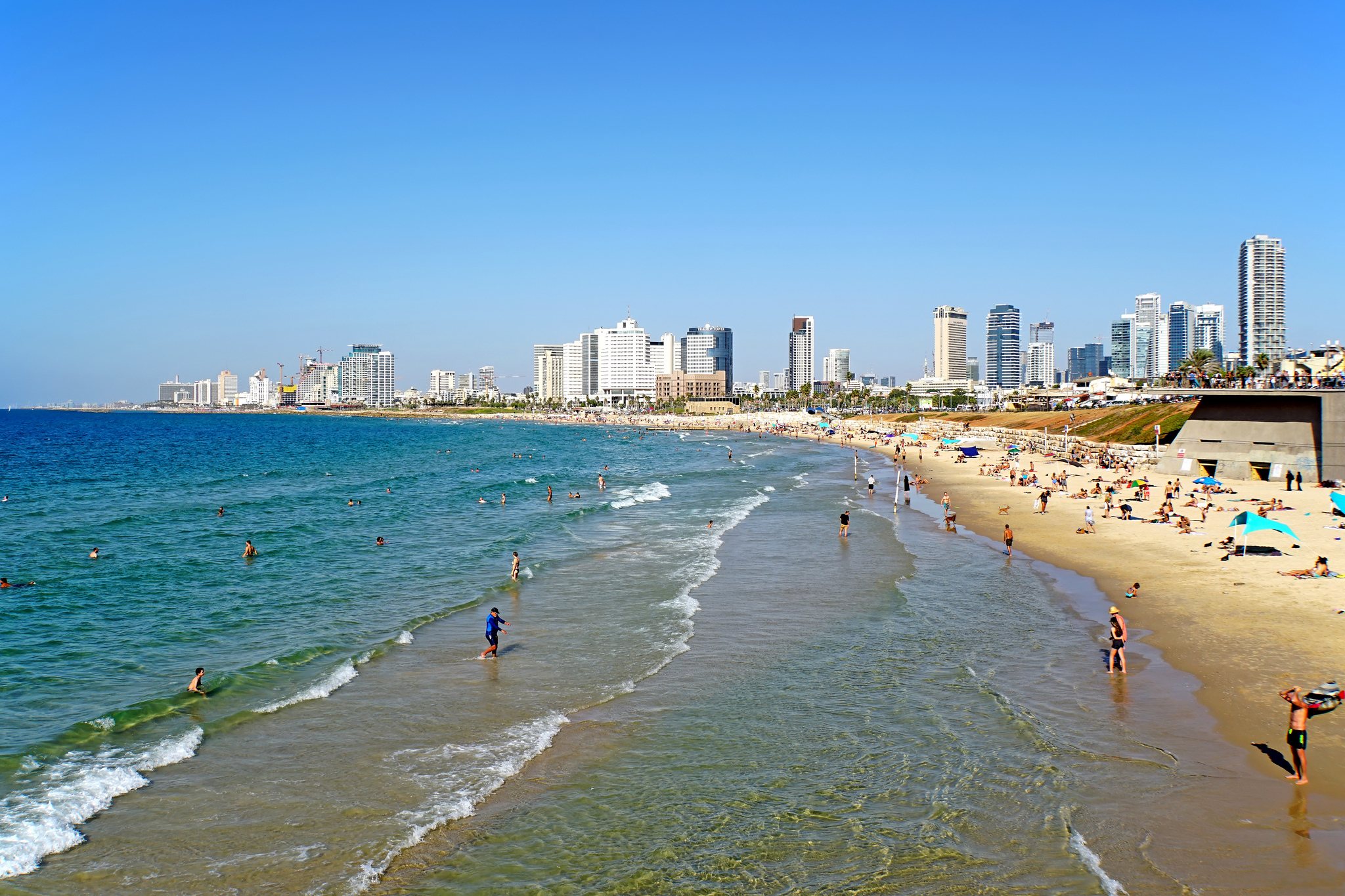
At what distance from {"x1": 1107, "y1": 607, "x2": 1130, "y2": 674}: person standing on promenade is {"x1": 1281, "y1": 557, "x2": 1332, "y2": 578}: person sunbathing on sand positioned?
1088 cm

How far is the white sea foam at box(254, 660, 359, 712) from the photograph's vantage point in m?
16.3

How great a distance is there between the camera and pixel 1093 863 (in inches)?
401

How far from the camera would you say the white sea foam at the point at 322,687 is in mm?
16281

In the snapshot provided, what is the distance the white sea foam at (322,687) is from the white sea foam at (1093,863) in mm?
13532

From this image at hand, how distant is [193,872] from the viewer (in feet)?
33.8

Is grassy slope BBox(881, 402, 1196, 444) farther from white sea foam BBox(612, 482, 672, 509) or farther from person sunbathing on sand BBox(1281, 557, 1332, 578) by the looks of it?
person sunbathing on sand BBox(1281, 557, 1332, 578)

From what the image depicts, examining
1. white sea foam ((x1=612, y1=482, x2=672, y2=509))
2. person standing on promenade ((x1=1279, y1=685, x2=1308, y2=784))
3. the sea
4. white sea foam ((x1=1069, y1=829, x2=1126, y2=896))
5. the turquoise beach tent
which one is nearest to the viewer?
white sea foam ((x1=1069, y1=829, x2=1126, y2=896))

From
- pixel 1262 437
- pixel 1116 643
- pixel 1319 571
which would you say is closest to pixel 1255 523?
pixel 1319 571

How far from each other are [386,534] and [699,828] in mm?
30173

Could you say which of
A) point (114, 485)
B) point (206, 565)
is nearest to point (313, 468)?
point (114, 485)

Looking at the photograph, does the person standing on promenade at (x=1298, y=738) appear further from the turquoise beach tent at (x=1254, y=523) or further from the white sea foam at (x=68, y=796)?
the white sea foam at (x=68, y=796)

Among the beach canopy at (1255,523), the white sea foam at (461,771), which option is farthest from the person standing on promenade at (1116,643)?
the beach canopy at (1255,523)

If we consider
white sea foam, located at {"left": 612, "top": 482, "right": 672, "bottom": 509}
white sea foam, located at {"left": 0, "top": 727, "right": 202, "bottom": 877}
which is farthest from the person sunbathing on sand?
white sea foam, located at {"left": 612, "top": 482, "right": 672, "bottom": 509}

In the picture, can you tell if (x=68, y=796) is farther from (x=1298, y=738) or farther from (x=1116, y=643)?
(x=1116, y=643)
